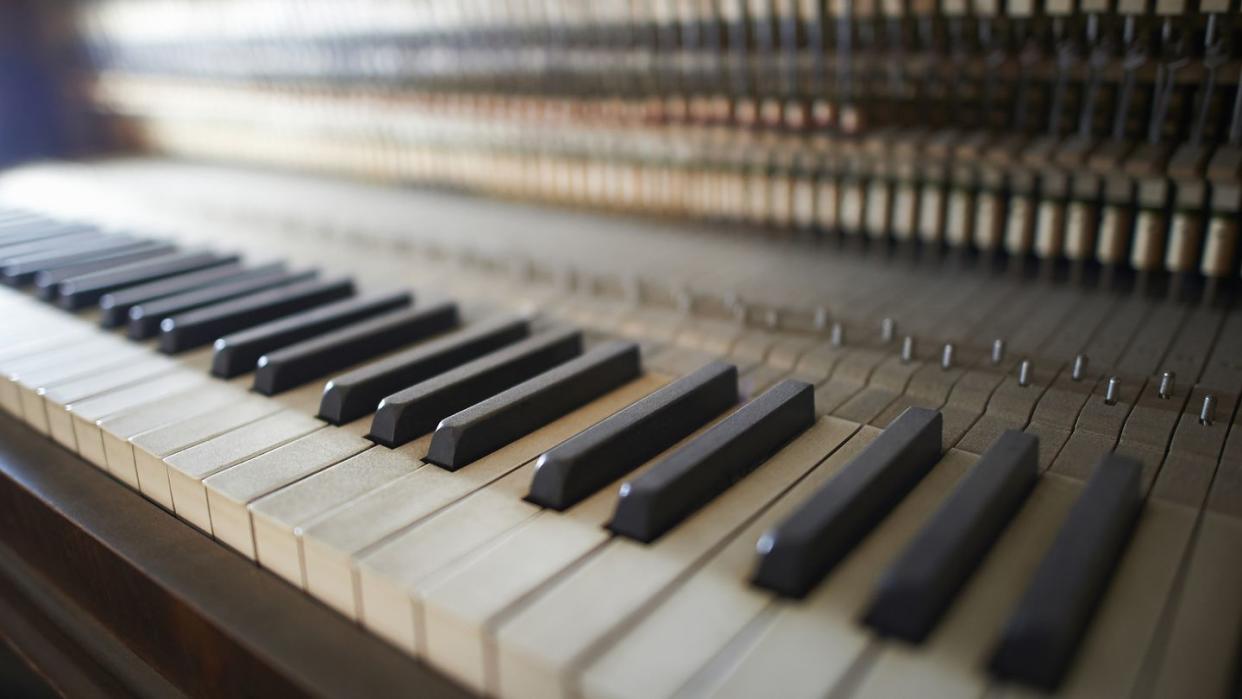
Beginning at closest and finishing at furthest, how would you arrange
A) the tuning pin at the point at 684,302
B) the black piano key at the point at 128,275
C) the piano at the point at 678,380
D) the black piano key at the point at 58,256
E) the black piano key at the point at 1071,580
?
the black piano key at the point at 1071,580, the piano at the point at 678,380, the tuning pin at the point at 684,302, the black piano key at the point at 128,275, the black piano key at the point at 58,256

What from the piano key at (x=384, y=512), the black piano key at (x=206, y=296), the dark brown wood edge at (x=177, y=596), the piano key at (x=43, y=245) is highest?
the piano key at (x=43, y=245)

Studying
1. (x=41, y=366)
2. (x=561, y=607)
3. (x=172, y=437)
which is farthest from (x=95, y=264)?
(x=561, y=607)

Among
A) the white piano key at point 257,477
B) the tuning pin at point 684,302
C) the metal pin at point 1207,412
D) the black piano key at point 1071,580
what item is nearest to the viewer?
the black piano key at point 1071,580

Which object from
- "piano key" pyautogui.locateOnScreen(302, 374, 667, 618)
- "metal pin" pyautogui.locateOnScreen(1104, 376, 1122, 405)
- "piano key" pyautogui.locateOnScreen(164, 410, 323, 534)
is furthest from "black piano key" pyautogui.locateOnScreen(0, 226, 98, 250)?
"metal pin" pyautogui.locateOnScreen(1104, 376, 1122, 405)

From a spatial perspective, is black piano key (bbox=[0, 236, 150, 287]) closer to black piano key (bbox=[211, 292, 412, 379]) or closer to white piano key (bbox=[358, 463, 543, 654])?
black piano key (bbox=[211, 292, 412, 379])

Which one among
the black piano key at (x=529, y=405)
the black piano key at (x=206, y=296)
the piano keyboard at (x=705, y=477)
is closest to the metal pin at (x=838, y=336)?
the piano keyboard at (x=705, y=477)

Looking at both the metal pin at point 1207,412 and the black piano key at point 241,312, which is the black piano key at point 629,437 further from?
the black piano key at point 241,312

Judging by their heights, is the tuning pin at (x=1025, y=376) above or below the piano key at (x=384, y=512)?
above
